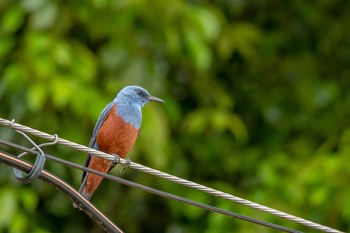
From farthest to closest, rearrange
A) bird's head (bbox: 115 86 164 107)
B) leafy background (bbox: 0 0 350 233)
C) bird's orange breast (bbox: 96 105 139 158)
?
leafy background (bbox: 0 0 350 233), bird's head (bbox: 115 86 164 107), bird's orange breast (bbox: 96 105 139 158)

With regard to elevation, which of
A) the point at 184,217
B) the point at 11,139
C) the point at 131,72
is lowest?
the point at 184,217

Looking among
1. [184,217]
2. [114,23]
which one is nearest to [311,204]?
[184,217]

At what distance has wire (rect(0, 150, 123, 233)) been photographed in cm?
409

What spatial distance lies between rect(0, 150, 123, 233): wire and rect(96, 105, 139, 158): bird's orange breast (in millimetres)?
1898

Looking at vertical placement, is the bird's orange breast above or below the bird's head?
below

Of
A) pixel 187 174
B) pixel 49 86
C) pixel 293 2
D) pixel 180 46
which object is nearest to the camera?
pixel 49 86

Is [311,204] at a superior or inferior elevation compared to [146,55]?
inferior

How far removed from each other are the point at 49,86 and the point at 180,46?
142cm

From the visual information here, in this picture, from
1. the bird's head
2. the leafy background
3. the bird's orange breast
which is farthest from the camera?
the leafy background

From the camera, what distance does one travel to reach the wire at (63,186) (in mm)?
4086

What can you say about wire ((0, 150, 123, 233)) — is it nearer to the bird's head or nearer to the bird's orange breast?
the bird's orange breast

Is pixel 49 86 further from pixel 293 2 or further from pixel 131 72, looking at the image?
pixel 293 2

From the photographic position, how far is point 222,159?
9.05m

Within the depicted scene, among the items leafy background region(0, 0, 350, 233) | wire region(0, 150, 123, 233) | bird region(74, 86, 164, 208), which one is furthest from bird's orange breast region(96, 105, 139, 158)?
wire region(0, 150, 123, 233)
